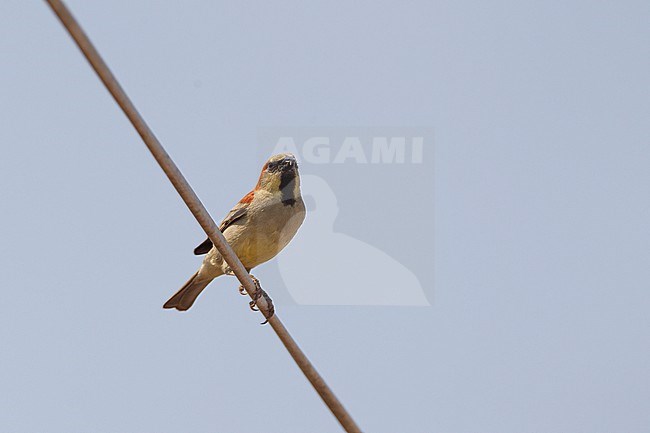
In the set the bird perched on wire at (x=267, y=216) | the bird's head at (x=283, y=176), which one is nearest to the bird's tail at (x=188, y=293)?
the bird perched on wire at (x=267, y=216)

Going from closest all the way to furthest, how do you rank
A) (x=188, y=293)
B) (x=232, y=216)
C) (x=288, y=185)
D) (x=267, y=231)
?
1. (x=267, y=231)
2. (x=288, y=185)
3. (x=232, y=216)
4. (x=188, y=293)

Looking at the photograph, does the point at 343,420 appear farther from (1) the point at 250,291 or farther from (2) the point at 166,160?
(2) the point at 166,160

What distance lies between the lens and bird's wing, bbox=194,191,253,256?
7.69 metres

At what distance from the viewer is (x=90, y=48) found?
8.85 feet

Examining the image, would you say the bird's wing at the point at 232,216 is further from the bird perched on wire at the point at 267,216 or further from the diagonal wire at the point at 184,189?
the diagonal wire at the point at 184,189

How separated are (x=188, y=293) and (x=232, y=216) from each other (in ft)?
3.78

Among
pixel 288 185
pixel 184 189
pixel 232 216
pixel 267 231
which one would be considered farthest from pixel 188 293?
pixel 184 189

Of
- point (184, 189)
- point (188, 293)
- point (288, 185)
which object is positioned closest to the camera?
point (184, 189)

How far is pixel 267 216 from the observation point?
24.4 ft

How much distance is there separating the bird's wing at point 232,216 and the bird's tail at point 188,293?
1.30 feet

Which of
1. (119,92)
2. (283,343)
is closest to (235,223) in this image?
(283,343)

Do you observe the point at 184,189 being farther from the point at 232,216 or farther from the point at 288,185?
the point at 232,216

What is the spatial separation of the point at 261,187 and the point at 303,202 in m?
0.40

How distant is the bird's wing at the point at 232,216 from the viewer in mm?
7691
